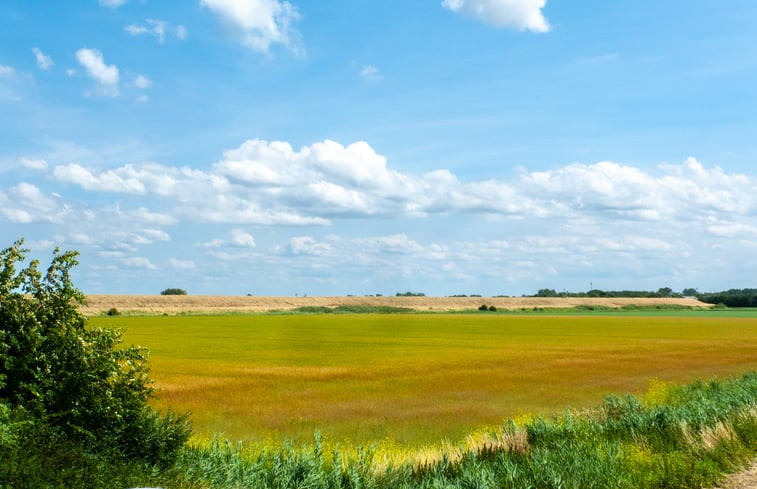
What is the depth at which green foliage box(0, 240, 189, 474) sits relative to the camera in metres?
10.5

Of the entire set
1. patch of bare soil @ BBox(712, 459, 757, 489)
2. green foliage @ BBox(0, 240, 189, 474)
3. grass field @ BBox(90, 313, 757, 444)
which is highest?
green foliage @ BBox(0, 240, 189, 474)

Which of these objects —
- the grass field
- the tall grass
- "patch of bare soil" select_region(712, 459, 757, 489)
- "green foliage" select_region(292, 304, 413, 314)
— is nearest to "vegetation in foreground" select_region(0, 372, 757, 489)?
the tall grass

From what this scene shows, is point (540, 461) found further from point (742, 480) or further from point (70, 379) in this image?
point (70, 379)

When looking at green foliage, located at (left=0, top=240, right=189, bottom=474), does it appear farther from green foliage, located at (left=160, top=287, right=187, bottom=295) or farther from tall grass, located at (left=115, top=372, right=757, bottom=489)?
green foliage, located at (left=160, top=287, right=187, bottom=295)

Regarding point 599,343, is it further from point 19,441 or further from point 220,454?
point 19,441

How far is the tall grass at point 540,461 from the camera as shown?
1071 centimetres

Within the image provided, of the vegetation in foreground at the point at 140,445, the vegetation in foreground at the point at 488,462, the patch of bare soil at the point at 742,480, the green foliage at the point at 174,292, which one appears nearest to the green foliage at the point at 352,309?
the green foliage at the point at 174,292

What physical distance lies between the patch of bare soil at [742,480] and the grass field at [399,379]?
9051 millimetres

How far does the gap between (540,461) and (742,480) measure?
3135mm

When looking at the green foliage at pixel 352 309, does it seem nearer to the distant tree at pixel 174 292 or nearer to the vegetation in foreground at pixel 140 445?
the distant tree at pixel 174 292

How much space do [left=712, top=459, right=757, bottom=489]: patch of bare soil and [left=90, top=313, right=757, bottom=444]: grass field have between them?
29.7 feet

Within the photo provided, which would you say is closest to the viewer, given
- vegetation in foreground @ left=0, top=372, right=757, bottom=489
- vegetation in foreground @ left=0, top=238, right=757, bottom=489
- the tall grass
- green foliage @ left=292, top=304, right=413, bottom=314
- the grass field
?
vegetation in foreground @ left=0, top=372, right=757, bottom=489

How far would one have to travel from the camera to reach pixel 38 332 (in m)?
11.0

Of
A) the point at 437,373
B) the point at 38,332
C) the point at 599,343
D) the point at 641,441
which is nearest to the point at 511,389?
the point at 437,373
